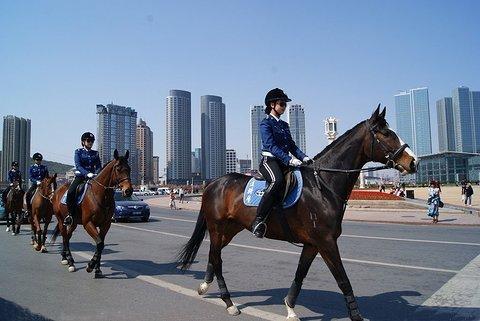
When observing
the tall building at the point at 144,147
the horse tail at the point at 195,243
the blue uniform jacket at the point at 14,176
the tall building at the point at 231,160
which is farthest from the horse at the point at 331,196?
the tall building at the point at 144,147

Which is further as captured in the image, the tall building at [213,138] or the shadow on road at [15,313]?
the tall building at [213,138]

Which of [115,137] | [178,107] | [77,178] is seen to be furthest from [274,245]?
[178,107]

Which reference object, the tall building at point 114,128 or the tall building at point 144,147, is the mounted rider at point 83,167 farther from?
the tall building at point 144,147

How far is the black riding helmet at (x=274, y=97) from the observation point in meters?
6.00

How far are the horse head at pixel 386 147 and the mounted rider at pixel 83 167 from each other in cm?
625

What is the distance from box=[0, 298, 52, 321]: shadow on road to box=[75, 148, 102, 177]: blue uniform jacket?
3.64 m

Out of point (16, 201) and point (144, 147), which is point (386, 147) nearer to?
point (16, 201)

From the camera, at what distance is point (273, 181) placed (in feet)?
18.3

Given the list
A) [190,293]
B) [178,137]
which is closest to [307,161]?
[190,293]

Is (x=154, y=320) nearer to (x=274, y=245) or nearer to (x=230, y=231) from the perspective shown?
(x=230, y=231)

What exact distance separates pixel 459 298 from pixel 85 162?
26.3 ft

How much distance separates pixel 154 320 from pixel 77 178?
5.20 metres

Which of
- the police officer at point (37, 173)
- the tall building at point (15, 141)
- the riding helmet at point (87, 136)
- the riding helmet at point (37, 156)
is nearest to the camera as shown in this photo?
the riding helmet at point (87, 136)

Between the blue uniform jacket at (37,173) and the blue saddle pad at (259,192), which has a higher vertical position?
the blue uniform jacket at (37,173)
